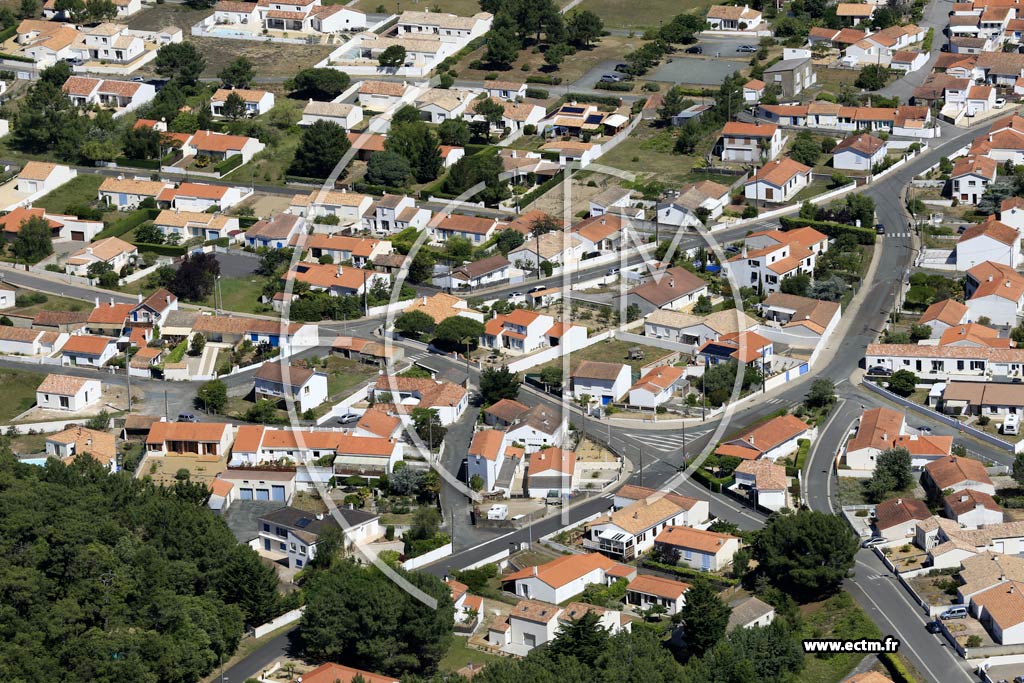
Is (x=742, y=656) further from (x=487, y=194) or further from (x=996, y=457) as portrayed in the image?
(x=487, y=194)

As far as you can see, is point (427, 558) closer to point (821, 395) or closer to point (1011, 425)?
point (821, 395)

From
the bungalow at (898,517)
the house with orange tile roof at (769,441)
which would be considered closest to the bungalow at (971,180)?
the house with orange tile roof at (769,441)

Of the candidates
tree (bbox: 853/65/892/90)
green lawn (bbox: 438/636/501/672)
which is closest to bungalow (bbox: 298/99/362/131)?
tree (bbox: 853/65/892/90)

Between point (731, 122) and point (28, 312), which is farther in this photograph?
point (731, 122)

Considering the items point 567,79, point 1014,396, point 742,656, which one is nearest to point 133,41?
point 567,79

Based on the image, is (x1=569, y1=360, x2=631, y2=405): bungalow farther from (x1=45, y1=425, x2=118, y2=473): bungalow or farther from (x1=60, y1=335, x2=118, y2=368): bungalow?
(x1=60, y1=335, x2=118, y2=368): bungalow

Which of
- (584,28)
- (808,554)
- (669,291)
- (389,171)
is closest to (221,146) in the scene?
(389,171)
